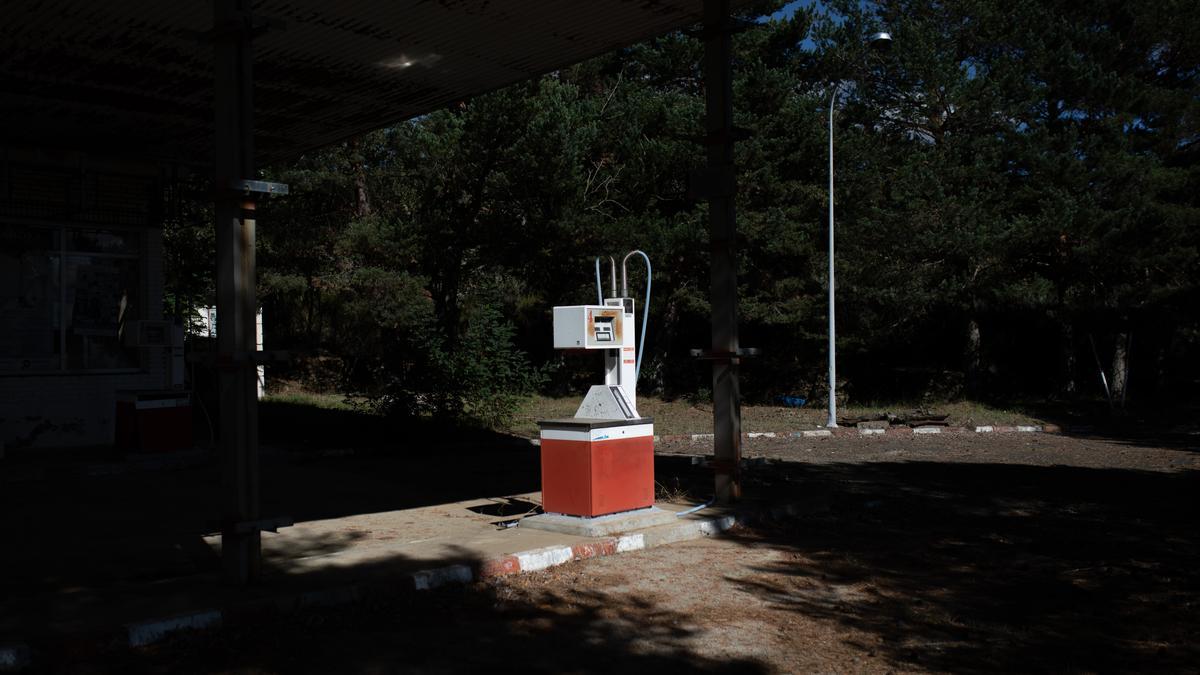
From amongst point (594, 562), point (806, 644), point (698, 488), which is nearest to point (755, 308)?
point (698, 488)

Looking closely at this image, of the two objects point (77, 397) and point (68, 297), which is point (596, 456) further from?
point (68, 297)

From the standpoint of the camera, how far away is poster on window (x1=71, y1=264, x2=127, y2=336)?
1334cm

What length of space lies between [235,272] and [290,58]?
562 cm

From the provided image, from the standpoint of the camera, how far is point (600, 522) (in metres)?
7.63

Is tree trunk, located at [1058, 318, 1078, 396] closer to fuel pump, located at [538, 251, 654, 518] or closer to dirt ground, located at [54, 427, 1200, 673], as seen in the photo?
dirt ground, located at [54, 427, 1200, 673]

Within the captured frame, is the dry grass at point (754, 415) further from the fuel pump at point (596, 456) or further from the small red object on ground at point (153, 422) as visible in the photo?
the fuel pump at point (596, 456)

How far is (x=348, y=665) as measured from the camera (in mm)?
4734

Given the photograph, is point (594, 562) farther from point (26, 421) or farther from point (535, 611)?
point (26, 421)

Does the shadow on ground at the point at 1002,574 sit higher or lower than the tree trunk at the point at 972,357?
lower

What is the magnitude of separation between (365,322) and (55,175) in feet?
53.1

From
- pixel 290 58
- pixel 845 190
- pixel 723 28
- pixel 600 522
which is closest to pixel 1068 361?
pixel 845 190

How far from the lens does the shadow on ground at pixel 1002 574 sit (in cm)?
515

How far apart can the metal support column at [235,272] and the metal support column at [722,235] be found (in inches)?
163

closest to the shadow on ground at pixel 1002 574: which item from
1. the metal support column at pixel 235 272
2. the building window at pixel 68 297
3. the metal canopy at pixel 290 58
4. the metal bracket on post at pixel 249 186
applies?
the metal support column at pixel 235 272
